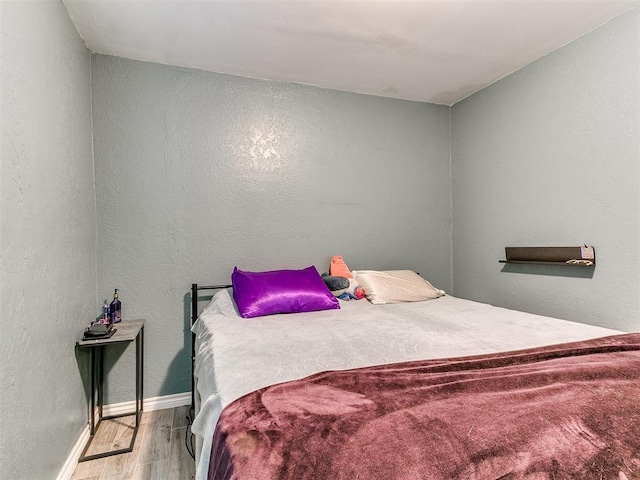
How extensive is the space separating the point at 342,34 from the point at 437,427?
7.32 ft

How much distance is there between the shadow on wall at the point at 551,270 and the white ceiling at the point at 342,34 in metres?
1.53

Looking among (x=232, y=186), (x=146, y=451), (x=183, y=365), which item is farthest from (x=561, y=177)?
(x=146, y=451)

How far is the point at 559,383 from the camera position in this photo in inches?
40.9

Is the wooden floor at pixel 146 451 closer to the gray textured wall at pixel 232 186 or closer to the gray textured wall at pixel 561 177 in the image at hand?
the gray textured wall at pixel 232 186

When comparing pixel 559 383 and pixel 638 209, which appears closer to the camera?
pixel 559 383

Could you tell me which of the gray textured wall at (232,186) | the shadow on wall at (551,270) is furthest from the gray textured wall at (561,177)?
the gray textured wall at (232,186)

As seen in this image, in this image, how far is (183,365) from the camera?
101 inches

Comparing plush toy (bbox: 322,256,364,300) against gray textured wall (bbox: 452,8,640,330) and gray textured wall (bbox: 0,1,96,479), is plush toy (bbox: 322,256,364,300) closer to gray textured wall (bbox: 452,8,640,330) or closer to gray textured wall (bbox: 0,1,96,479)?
gray textured wall (bbox: 452,8,640,330)

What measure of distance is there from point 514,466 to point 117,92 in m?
2.95

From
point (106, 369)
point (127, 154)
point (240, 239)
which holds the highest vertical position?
point (127, 154)

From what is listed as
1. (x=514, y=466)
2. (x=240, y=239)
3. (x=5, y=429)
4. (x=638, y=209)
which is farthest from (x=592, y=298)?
(x=5, y=429)

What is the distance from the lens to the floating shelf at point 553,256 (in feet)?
7.14

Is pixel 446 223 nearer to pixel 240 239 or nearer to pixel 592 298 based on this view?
pixel 592 298

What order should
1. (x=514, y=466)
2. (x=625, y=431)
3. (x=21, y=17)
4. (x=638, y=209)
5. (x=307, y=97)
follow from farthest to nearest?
(x=307, y=97), (x=638, y=209), (x=21, y=17), (x=625, y=431), (x=514, y=466)
